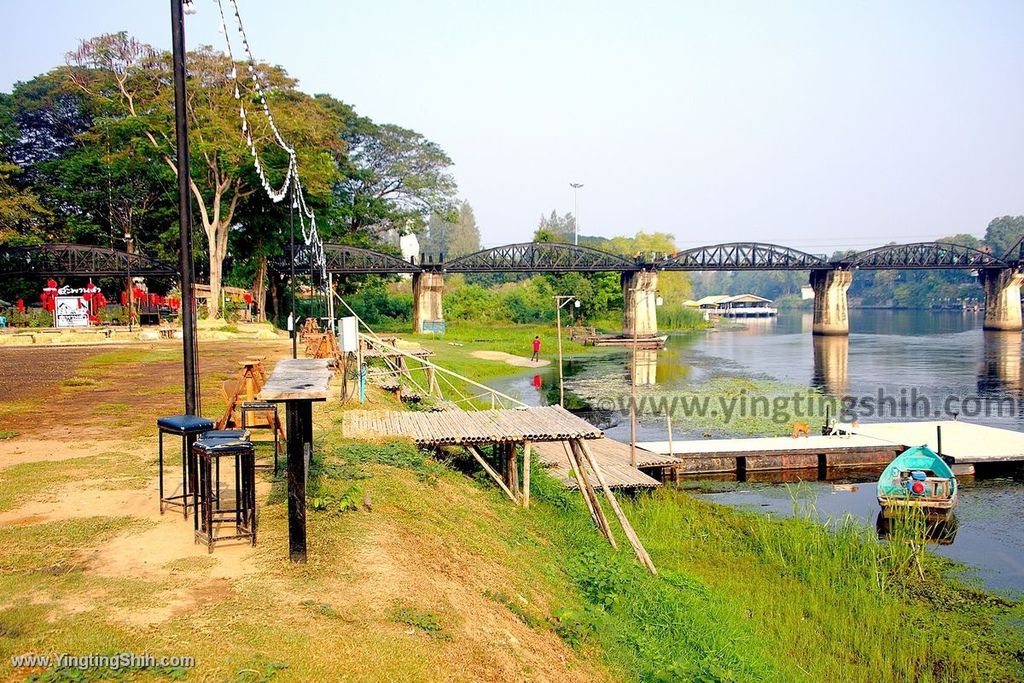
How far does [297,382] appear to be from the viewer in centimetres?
849

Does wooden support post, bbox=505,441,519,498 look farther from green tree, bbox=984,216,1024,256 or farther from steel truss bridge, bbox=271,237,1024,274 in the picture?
Answer: green tree, bbox=984,216,1024,256

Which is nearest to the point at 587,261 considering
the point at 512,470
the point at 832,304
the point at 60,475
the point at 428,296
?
the point at 428,296

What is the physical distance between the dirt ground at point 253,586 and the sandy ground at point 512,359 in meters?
42.8

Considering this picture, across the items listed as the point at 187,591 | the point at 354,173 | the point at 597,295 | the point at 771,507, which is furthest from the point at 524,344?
the point at 187,591

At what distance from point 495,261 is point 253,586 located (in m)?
78.6

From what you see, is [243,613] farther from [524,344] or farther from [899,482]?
[524,344]

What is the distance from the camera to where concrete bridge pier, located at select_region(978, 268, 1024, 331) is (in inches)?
3789

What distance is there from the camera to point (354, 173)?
230 ft

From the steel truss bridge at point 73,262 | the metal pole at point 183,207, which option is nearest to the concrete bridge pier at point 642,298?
the steel truss bridge at point 73,262

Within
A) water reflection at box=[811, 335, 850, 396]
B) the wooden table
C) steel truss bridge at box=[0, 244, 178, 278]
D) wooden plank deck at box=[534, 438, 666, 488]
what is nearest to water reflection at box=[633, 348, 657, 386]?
water reflection at box=[811, 335, 850, 396]

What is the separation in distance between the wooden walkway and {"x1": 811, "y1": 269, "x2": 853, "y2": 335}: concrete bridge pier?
83807 millimetres

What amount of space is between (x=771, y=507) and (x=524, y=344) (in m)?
46.2

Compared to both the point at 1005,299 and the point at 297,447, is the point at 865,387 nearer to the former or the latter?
the point at 297,447

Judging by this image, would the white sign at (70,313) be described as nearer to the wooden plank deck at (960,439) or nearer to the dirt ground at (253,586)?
the dirt ground at (253,586)
